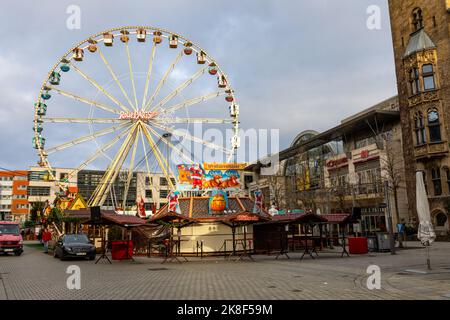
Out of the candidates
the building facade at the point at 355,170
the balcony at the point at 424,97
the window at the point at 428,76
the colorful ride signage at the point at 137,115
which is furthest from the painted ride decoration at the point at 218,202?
the window at the point at 428,76

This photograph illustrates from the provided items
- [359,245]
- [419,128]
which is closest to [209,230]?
[359,245]

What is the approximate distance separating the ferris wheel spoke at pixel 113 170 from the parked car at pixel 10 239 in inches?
261

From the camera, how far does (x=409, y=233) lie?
37219 millimetres

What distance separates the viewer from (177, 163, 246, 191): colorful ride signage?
28500 millimetres

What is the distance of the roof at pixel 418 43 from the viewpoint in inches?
1481

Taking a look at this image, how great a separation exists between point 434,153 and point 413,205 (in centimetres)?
512

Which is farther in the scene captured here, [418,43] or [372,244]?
[418,43]

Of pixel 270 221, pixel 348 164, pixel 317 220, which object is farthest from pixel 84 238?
pixel 348 164

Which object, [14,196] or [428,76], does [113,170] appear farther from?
[14,196]

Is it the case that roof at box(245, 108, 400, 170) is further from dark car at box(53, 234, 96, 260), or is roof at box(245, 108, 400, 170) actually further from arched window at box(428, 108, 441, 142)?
dark car at box(53, 234, 96, 260)

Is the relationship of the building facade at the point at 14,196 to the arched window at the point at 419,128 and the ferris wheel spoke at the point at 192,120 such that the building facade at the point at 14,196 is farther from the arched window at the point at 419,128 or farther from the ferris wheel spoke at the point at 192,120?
the arched window at the point at 419,128

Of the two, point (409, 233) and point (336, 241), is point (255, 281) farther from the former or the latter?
point (409, 233)

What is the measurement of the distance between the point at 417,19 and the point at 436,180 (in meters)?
15.4

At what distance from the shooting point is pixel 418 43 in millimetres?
38156
